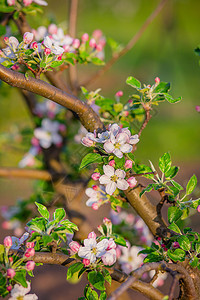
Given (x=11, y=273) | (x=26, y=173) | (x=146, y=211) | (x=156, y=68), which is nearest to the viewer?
(x=11, y=273)

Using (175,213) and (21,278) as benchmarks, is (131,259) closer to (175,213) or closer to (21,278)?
(175,213)

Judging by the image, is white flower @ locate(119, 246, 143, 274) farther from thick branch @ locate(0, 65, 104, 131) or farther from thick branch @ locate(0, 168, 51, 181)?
thick branch @ locate(0, 65, 104, 131)

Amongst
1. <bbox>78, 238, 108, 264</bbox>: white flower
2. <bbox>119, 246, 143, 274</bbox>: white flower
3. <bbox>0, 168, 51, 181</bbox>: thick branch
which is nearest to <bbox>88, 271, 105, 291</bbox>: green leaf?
<bbox>78, 238, 108, 264</bbox>: white flower

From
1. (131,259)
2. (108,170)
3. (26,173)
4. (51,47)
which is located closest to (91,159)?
(108,170)

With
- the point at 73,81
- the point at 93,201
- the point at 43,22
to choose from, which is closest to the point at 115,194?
the point at 93,201

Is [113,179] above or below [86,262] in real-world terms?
above

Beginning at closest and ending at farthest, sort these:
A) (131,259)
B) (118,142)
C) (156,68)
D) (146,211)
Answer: (118,142), (146,211), (131,259), (156,68)
